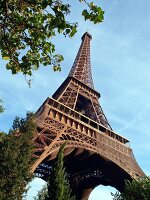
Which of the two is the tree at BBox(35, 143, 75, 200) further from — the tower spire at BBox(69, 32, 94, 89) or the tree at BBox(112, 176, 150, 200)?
the tower spire at BBox(69, 32, 94, 89)

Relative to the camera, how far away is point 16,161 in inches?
931

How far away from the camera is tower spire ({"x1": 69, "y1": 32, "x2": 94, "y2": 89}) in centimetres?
5741

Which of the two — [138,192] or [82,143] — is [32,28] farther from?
[82,143]

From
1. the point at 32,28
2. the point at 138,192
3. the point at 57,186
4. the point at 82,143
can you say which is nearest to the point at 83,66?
the point at 82,143

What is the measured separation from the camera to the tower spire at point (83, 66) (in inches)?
2260

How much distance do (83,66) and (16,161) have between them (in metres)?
Answer: 40.0

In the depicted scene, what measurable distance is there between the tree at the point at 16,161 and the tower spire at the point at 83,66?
1207 inches

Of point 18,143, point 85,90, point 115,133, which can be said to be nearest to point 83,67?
Answer: point 85,90

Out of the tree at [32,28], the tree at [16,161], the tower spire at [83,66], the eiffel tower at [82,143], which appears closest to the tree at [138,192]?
the eiffel tower at [82,143]

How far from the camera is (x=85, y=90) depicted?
53.8 metres

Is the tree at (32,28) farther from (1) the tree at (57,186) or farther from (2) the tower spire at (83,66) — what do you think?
(2) the tower spire at (83,66)

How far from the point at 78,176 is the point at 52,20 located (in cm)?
4212

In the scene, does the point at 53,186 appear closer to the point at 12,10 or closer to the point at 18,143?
the point at 18,143

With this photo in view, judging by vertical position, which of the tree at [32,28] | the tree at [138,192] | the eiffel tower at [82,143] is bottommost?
the tree at [32,28]
